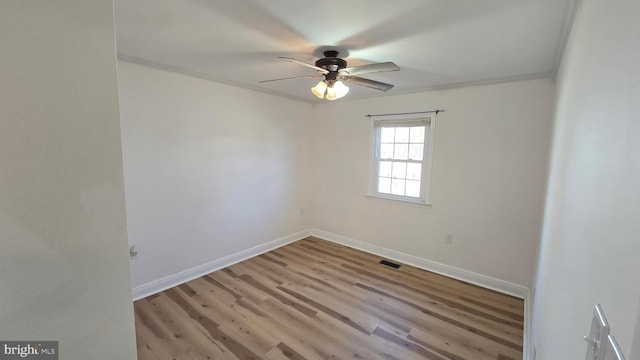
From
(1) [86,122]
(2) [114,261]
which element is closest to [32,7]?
(1) [86,122]

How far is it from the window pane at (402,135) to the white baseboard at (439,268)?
64.9 inches

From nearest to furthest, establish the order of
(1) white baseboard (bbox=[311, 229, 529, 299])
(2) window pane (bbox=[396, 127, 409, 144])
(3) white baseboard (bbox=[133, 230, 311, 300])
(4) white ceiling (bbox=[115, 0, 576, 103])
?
(4) white ceiling (bbox=[115, 0, 576, 103])
(3) white baseboard (bbox=[133, 230, 311, 300])
(1) white baseboard (bbox=[311, 229, 529, 299])
(2) window pane (bbox=[396, 127, 409, 144])

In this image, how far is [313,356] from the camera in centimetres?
208

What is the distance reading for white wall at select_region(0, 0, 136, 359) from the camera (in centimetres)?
64

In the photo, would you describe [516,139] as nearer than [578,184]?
No

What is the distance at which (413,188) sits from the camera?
12.3 feet

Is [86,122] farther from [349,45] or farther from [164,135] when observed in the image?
[164,135]

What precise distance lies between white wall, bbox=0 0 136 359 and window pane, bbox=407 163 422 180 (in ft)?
11.4

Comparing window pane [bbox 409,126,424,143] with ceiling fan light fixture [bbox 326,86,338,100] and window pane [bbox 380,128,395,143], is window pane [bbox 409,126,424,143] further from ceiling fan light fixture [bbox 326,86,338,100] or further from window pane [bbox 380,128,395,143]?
ceiling fan light fixture [bbox 326,86,338,100]

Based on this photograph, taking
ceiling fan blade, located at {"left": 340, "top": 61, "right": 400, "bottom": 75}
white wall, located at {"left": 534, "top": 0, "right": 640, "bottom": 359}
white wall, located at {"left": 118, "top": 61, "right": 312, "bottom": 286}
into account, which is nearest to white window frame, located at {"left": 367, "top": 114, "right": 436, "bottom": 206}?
white wall, located at {"left": 118, "top": 61, "right": 312, "bottom": 286}

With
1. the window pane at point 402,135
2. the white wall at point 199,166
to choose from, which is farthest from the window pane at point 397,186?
the white wall at point 199,166

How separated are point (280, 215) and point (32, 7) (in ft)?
12.6

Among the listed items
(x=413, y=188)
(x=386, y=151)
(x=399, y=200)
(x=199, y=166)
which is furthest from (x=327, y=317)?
(x=386, y=151)

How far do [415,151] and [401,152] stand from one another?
0.68 feet
